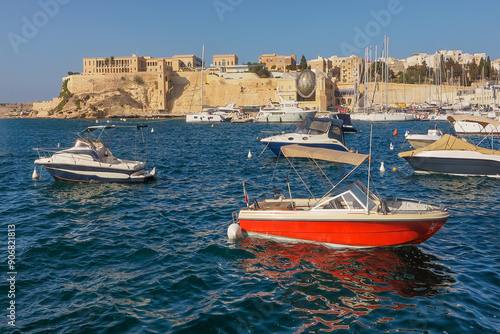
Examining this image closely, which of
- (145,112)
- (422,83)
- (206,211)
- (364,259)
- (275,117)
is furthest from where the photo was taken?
(422,83)

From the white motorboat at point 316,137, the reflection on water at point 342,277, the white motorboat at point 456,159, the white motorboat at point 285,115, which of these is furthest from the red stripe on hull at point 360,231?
the white motorboat at point 285,115

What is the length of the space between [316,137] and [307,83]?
80741 millimetres

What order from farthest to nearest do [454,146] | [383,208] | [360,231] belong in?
[454,146] → [360,231] → [383,208]

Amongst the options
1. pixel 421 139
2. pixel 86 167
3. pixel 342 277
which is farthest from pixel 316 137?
pixel 342 277

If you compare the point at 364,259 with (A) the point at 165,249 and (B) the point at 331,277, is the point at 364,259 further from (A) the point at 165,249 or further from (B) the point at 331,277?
(A) the point at 165,249

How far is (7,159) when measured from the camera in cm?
2834

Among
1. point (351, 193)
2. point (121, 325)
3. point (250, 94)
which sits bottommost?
point (121, 325)

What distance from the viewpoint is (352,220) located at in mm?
9859

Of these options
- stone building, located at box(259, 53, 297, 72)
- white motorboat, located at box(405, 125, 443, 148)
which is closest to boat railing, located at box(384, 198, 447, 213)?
white motorboat, located at box(405, 125, 443, 148)

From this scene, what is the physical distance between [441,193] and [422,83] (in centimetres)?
11635

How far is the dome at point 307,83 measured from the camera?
103625 millimetres

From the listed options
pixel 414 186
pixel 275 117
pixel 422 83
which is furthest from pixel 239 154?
pixel 422 83

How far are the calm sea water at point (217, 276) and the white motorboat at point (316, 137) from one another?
10.5 m

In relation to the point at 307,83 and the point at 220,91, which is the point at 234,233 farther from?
the point at 220,91
